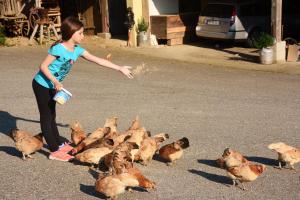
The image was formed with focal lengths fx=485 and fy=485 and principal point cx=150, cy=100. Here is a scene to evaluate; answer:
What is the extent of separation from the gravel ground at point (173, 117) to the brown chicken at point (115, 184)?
26 centimetres

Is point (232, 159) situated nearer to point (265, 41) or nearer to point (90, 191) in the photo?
point (90, 191)

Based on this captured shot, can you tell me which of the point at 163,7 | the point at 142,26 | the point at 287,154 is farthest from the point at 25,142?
the point at 163,7

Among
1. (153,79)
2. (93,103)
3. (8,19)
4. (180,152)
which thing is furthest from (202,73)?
Answer: (8,19)

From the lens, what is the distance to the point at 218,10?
61.4ft

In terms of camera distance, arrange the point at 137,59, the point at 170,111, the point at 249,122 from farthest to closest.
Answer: the point at 137,59
the point at 170,111
the point at 249,122

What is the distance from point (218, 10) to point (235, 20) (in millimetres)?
873

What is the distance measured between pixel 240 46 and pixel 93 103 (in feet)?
35.3

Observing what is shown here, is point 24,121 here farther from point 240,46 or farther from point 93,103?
point 240,46

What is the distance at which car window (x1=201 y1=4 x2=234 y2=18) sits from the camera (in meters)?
Answer: 18.4

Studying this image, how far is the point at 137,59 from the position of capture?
53.9 ft

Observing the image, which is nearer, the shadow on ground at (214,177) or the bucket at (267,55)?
the shadow on ground at (214,177)

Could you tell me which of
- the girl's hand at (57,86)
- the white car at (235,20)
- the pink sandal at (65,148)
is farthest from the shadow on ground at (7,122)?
the white car at (235,20)

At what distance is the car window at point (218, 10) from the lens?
725 inches

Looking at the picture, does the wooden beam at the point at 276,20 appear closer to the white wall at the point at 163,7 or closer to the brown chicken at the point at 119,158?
the white wall at the point at 163,7
